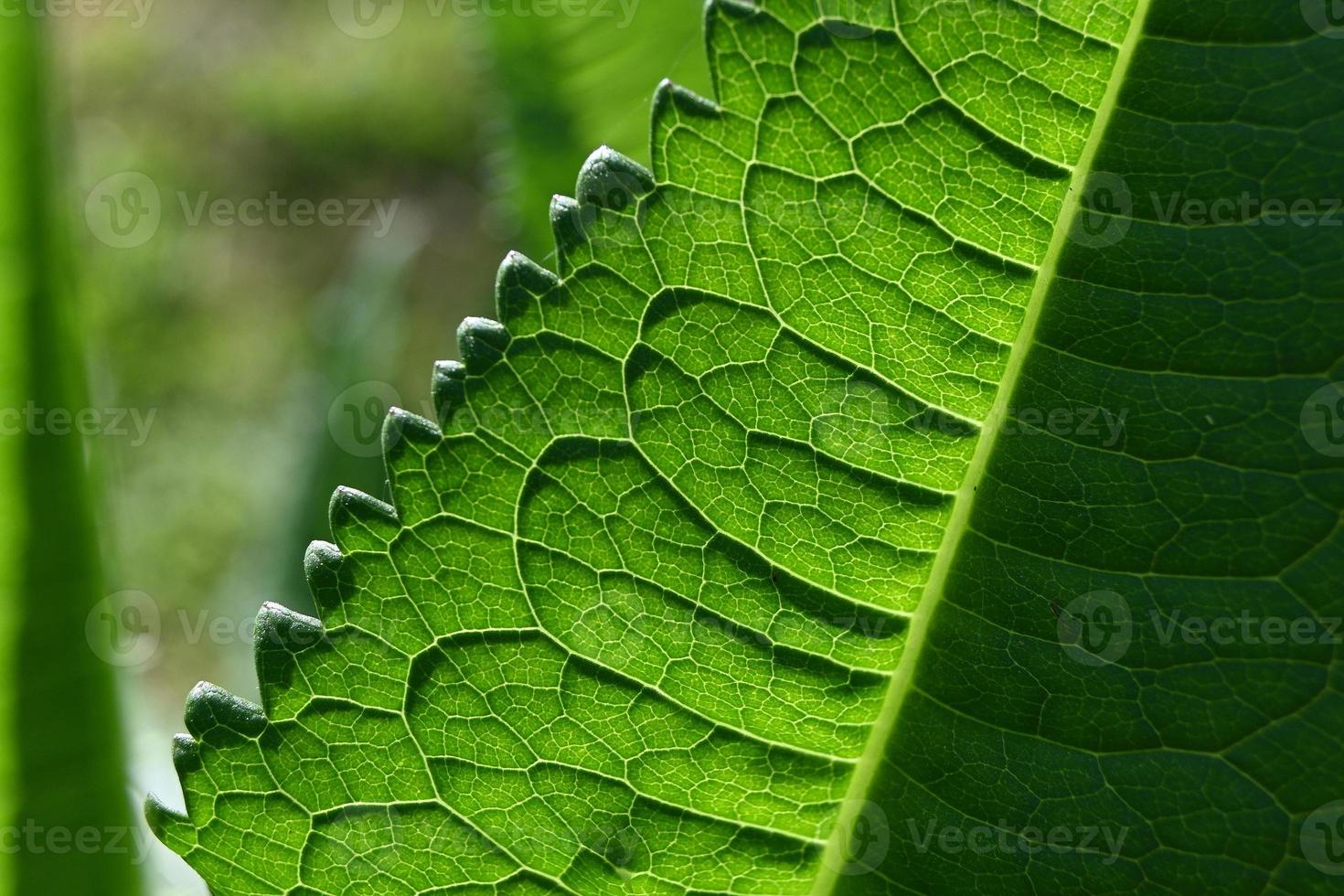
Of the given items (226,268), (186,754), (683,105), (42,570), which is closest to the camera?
(683,105)

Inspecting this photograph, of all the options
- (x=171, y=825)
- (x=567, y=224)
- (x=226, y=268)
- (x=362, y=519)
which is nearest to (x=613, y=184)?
(x=567, y=224)

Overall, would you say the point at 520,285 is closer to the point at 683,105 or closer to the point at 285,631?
the point at 683,105

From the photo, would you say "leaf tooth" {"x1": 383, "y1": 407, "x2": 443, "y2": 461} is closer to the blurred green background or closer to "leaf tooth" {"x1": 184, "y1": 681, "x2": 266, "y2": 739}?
"leaf tooth" {"x1": 184, "y1": 681, "x2": 266, "y2": 739}

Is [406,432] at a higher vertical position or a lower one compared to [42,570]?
higher

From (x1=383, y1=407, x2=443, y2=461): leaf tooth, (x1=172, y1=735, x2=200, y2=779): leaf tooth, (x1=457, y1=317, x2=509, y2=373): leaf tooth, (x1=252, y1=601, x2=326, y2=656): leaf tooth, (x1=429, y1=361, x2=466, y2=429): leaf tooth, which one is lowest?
(x1=172, y1=735, x2=200, y2=779): leaf tooth

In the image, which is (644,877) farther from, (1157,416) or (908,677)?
(1157,416)

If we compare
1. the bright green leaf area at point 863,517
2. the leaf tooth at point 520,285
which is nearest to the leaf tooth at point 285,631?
the bright green leaf area at point 863,517

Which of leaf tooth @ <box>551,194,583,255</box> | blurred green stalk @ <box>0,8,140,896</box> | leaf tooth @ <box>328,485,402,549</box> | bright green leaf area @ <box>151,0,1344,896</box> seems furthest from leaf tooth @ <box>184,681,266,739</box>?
leaf tooth @ <box>551,194,583,255</box>

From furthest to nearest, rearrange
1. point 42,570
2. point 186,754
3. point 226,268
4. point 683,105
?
point 226,268 → point 42,570 → point 186,754 → point 683,105
